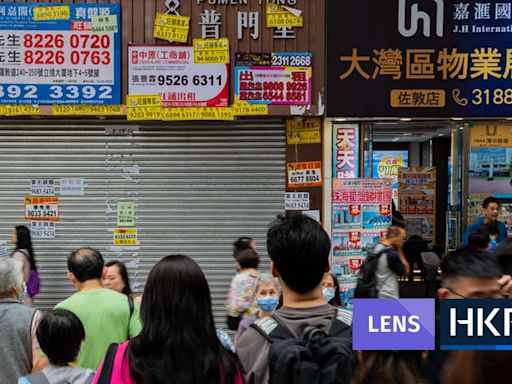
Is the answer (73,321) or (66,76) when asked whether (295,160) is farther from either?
(73,321)

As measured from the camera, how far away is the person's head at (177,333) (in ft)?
7.76

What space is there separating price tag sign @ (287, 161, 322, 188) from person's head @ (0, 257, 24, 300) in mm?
4967

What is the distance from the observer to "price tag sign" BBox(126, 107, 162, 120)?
8.21 metres

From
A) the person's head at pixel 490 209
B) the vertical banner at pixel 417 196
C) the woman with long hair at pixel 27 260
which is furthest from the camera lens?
the vertical banner at pixel 417 196

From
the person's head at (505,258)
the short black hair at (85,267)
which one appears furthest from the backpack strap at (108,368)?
the person's head at (505,258)

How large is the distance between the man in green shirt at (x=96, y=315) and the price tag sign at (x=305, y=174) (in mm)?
4519

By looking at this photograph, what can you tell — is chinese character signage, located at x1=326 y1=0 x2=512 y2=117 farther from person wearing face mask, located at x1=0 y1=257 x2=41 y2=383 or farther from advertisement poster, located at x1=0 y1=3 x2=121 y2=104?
person wearing face mask, located at x1=0 y1=257 x2=41 y2=383

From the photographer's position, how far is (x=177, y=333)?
2.40 m

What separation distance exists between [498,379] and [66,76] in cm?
742

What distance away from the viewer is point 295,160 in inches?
332

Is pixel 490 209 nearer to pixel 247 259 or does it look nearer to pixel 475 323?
pixel 247 259

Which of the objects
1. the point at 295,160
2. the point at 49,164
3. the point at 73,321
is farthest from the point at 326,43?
the point at 73,321

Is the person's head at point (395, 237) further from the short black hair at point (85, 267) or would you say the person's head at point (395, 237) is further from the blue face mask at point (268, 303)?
the short black hair at point (85, 267)

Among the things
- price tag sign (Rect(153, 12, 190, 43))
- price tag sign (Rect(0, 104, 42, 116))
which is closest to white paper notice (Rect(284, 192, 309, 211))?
price tag sign (Rect(153, 12, 190, 43))
